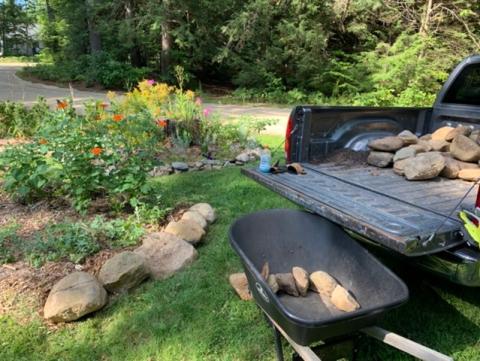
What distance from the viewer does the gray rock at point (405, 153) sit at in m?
3.06

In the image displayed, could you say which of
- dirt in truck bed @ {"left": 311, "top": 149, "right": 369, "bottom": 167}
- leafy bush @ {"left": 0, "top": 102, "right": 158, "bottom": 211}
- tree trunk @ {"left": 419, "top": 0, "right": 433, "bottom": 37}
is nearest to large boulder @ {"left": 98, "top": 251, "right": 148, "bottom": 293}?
leafy bush @ {"left": 0, "top": 102, "right": 158, "bottom": 211}

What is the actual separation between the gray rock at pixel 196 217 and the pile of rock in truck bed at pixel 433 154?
1.49 metres

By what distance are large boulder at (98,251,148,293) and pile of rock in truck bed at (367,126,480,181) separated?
191cm

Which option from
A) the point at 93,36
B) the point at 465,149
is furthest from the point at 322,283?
the point at 93,36

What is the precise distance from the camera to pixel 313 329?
1739 millimetres

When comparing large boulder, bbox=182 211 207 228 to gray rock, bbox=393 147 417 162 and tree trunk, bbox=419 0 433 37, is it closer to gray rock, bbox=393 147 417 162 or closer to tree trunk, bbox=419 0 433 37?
gray rock, bbox=393 147 417 162

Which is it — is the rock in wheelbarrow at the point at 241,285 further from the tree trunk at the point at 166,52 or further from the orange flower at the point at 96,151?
Answer: the tree trunk at the point at 166,52

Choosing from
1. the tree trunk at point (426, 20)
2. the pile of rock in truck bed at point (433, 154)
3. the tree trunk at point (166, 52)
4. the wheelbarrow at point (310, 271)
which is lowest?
the wheelbarrow at point (310, 271)

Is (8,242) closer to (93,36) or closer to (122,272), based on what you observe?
(122,272)

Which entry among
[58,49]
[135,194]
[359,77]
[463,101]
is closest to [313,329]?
[135,194]

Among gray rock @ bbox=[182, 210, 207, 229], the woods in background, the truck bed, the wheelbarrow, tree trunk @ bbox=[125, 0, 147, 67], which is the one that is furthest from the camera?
tree trunk @ bbox=[125, 0, 147, 67]

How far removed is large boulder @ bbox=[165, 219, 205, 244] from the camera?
11.0 ft

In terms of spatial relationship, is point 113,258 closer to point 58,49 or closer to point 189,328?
point 189,328

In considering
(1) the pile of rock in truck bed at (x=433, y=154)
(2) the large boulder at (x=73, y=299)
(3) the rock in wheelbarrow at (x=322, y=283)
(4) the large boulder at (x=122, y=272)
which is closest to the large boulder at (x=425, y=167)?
(1) the pile of rock in truck bed at (x=433, y=154)
